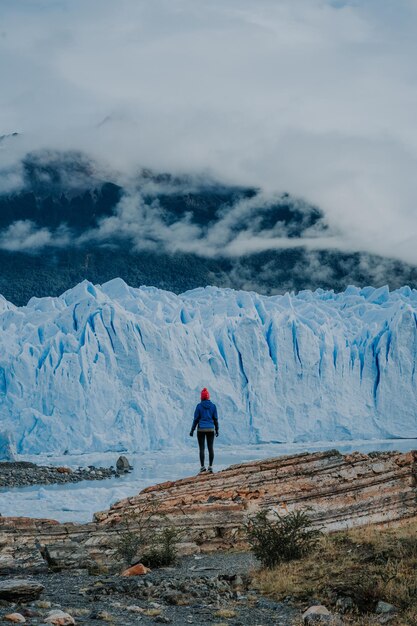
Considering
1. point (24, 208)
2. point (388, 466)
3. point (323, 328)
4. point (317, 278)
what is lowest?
point (388, 466)

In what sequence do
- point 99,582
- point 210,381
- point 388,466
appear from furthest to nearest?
1. point 210,381
2. point 388,466
3. point 99,582

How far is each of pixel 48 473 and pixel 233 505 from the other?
20.1m

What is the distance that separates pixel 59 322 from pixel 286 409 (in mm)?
12627

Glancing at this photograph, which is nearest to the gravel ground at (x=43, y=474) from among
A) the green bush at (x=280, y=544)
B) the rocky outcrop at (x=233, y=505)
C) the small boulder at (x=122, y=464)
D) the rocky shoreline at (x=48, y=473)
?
the rocky shoreline at (x=48, y=473)

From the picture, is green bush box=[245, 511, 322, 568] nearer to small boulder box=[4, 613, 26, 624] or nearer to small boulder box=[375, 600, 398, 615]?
small boulder box=[375, 600, 398, 615]

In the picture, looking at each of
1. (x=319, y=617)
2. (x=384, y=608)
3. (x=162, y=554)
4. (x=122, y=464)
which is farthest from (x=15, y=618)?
(x=122, y=464)

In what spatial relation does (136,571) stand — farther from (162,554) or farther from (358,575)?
(358,575)

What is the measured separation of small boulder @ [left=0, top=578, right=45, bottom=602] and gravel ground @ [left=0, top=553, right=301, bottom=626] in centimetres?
12

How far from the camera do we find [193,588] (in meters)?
6.89

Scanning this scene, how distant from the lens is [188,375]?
1497 inches

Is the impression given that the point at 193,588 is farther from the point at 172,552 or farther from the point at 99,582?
the point at 172,552

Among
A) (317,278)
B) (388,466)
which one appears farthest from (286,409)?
(317,278)

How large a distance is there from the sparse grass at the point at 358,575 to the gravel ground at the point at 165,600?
27 centimetres

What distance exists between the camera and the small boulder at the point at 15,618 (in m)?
5.32
